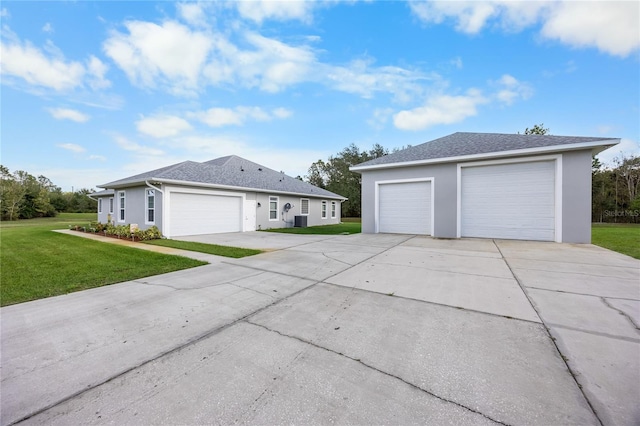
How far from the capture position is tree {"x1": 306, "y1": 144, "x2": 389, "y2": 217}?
104 feet

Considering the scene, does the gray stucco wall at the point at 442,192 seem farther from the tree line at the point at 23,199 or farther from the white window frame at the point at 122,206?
the tree line at the point at 23,199

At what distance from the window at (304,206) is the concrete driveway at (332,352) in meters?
15.1

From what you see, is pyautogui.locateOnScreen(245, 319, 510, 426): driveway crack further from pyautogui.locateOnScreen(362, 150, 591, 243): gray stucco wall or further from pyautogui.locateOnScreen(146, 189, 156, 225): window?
pyautogui.locateOnScreen(146, 189, 156, 225): window

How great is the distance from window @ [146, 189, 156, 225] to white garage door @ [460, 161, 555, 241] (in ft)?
45.1

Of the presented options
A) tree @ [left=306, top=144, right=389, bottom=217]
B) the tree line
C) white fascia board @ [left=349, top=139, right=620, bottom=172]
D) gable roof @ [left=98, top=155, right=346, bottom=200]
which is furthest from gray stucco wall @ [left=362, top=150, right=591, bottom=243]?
the tree line

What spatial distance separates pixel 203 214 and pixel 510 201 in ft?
44.7

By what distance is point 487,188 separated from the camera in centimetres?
980

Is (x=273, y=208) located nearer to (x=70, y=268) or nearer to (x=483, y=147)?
(x=70, y=268)

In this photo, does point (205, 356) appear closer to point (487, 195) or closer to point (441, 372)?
point (441, 372)

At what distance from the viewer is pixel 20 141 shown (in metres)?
16.4

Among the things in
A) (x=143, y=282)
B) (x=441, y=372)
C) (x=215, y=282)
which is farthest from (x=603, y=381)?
(x=143, y=282)

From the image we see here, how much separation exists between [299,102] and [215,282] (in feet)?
42.3

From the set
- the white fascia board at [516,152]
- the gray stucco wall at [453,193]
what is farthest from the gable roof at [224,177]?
the white fascia board at [516,152]

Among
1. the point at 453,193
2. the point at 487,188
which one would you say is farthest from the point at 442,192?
the point at 487,188
